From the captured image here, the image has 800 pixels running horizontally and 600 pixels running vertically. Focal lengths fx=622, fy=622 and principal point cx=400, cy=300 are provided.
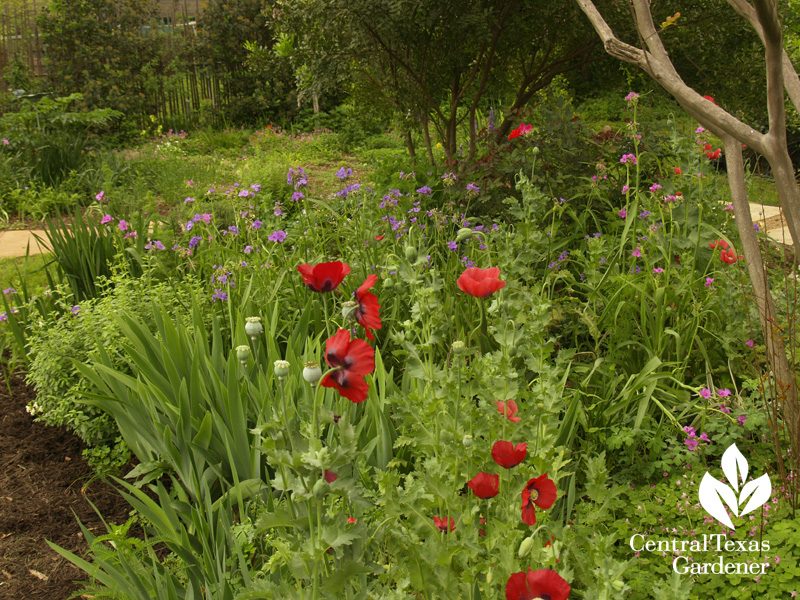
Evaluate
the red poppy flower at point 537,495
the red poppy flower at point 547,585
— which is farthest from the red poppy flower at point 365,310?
the red poppy flower at point 547,585

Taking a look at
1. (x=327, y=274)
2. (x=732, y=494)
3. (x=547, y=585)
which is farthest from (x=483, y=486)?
(x=732, y=494)

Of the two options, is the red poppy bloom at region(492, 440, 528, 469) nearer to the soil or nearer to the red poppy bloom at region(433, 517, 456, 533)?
the red poppy bloom at region(433, 517, 456, 533)

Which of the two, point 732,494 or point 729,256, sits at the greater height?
point 729,256

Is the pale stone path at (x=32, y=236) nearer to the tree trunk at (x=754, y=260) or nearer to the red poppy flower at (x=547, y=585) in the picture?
the tree trunk at (x=754, y=260)

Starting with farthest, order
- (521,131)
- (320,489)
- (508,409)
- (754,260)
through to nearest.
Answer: (521,131) → (754,260) → (508,409) → (320,489)

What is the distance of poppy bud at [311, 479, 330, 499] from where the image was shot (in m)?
0.92

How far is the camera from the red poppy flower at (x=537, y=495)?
1148mm

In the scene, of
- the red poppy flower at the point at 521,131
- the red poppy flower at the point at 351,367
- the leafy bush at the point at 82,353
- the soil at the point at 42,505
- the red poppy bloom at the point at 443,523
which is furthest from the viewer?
the red poppy flower at the point at 521,131

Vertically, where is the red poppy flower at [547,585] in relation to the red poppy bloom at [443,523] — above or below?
above

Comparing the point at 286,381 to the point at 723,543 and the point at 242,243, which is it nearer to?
the point at 723,543

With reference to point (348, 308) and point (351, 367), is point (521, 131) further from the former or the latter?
point (351, 367)

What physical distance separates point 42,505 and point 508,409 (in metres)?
1.74

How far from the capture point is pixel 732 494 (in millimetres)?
1774

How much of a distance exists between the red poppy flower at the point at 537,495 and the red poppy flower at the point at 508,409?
0.18 meters
